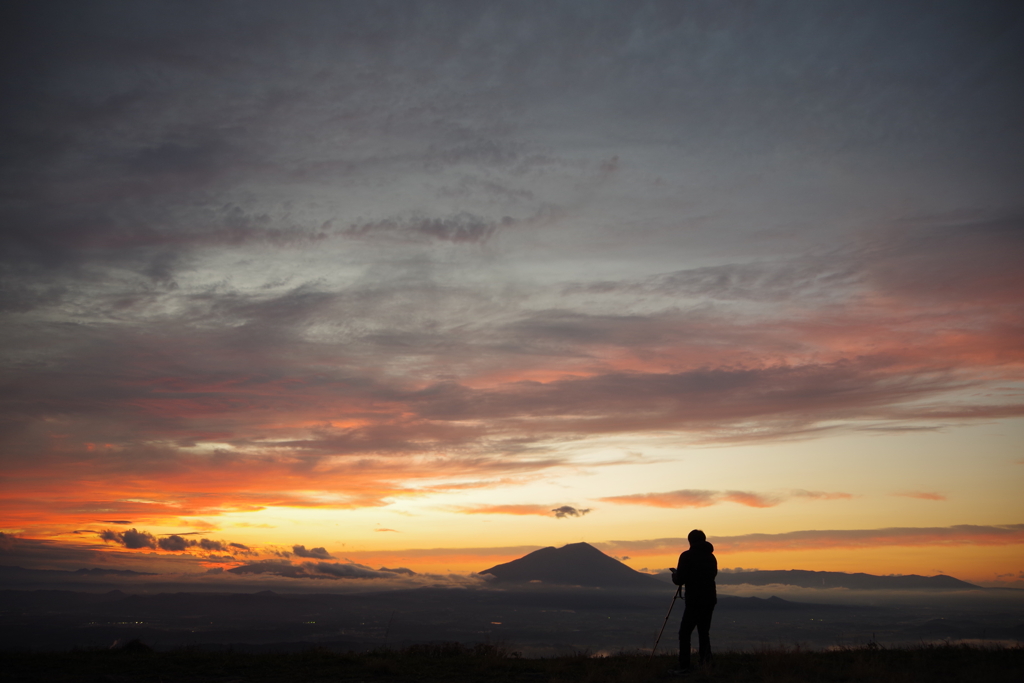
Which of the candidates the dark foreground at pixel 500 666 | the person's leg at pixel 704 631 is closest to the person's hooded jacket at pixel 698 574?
the person's leg at pixel 704 631

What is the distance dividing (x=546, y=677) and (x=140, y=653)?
9.02m

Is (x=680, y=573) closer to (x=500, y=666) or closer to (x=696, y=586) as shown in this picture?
(x=696, y=586)

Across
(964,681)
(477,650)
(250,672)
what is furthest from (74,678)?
(964,681)

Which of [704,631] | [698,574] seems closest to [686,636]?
[704,631]

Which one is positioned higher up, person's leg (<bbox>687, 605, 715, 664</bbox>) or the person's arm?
the person's arm

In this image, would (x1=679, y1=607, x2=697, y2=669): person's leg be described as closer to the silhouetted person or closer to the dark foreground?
the silhouetted person

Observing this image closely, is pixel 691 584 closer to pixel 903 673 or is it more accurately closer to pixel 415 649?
pixel 903 673

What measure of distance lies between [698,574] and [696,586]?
20 cm

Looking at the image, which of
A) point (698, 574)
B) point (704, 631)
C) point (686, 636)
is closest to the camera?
point (686, 636)

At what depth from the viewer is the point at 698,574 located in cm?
1062

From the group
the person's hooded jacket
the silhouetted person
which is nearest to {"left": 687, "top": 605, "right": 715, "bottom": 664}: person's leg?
the silhouetted person

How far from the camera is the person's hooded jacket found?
10.5m

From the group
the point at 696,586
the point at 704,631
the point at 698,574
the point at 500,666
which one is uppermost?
the point at 698,574

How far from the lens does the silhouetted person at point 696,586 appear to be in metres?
10.4
